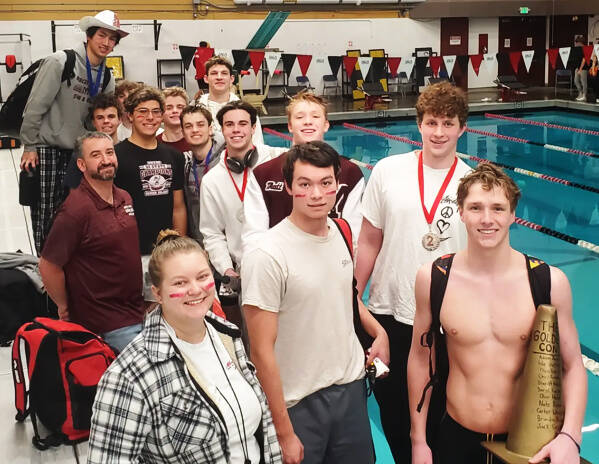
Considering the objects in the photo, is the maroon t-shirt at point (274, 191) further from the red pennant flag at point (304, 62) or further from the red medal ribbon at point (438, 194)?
the red pennant flag at point (304, 62)

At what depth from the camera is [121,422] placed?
181cm

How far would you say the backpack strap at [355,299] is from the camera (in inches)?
99.5

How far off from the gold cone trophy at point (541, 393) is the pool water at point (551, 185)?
6.24 ft

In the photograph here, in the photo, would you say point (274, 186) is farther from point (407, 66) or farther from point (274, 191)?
point (407, 66)

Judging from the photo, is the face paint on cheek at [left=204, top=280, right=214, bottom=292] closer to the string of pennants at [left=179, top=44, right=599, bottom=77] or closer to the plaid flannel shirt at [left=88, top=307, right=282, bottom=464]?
the plaid flannel shirt at [left=88, top=307, right=282, bottom=464]

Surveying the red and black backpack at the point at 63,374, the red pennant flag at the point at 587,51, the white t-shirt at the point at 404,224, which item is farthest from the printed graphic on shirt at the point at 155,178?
the red pennant flag at the point at 587,51

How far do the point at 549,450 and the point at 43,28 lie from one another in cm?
1856

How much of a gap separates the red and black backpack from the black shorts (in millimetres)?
1688

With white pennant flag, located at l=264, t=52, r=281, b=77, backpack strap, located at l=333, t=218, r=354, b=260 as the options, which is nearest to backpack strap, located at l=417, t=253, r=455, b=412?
backpack strap, located at l=333, t=218, r=354, b=260

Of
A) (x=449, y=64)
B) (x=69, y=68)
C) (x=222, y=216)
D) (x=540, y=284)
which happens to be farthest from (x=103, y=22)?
(x=449, y=64)

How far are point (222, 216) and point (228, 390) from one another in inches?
66.3

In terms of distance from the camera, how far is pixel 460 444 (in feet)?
7.39

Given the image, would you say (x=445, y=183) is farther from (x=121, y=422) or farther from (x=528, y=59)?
(x=528, y=59)

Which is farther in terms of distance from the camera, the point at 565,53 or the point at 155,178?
the point at 565,53
